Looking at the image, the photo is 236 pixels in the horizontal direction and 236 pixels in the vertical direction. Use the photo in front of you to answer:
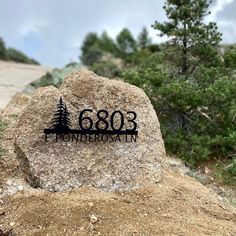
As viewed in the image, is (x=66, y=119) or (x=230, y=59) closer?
(x=66, y=119)

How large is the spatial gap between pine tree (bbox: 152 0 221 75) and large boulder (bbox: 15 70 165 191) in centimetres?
483

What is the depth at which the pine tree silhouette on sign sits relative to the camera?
6.13 metres

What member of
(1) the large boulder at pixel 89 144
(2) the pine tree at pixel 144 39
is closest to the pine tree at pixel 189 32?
(1) the large boulder at pixel 89 144

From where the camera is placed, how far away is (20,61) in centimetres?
3294

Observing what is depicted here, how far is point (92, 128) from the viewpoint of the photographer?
622cm

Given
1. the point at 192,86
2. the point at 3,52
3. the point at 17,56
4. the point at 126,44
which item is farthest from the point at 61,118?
the point at 126,44

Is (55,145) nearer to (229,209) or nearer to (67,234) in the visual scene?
(67,234)

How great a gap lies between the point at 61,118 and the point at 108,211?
129cm

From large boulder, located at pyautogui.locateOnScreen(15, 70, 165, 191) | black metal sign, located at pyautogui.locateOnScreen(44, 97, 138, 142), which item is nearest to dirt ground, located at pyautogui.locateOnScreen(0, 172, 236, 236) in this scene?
large boulder, located at pyautogui.locateOnScreen(15, 70, 165, 191)

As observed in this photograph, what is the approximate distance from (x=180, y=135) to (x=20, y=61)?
2477 centimetres

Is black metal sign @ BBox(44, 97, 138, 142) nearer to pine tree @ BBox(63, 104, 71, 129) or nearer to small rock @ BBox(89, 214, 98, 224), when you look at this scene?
pine tree @ BBox(63, 104, 71, 129)

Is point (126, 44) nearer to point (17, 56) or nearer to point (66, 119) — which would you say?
point (17, 56)

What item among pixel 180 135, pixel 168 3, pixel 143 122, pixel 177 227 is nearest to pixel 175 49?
pixel 168 3

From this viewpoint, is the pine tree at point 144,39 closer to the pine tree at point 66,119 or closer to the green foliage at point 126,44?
the green foliage at point 126,44
